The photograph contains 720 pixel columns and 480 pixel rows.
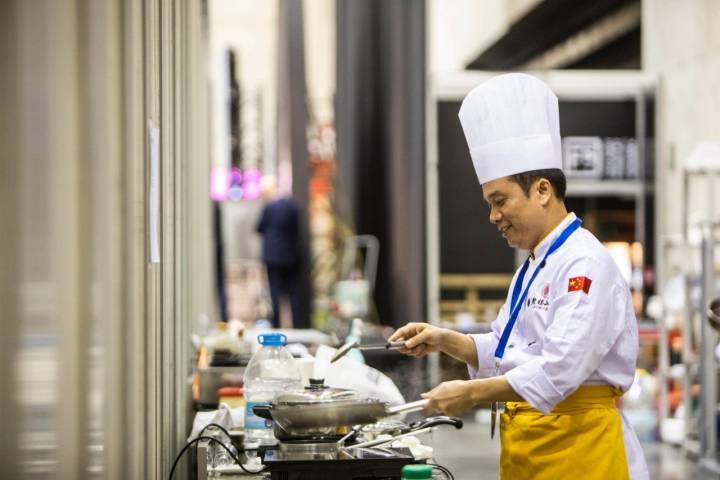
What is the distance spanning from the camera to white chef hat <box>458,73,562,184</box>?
7.30ft

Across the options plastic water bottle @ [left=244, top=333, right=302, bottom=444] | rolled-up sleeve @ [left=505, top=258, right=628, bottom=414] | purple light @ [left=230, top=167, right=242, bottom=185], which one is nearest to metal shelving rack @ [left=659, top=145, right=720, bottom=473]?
plastic water bottle @ [left=244, top=333, right=302, bottom=444]

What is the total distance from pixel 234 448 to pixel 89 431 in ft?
2.76

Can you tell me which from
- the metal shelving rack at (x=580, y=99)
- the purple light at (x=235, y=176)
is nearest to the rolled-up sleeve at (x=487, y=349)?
the metal shelving rack at (x=580, y=99)

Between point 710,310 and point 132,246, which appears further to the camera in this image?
point 710,310

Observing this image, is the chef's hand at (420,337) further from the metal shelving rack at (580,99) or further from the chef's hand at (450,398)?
the metal shelving rack at (580,99)

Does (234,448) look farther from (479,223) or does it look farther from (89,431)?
(479,223)

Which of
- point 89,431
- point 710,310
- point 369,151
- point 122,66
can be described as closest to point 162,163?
point 122,66

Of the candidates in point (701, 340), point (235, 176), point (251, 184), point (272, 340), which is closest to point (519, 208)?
point (272, 340)

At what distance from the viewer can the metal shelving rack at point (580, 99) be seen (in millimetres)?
8578

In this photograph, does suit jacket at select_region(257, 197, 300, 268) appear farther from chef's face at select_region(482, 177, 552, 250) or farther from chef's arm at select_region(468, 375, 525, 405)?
→ chef's arm at select_region(468, 375, 525, 405)

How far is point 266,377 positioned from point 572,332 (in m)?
1.08

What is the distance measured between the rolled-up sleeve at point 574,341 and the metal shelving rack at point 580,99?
6.34 metres

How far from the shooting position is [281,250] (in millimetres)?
10102

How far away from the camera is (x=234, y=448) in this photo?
250cm
